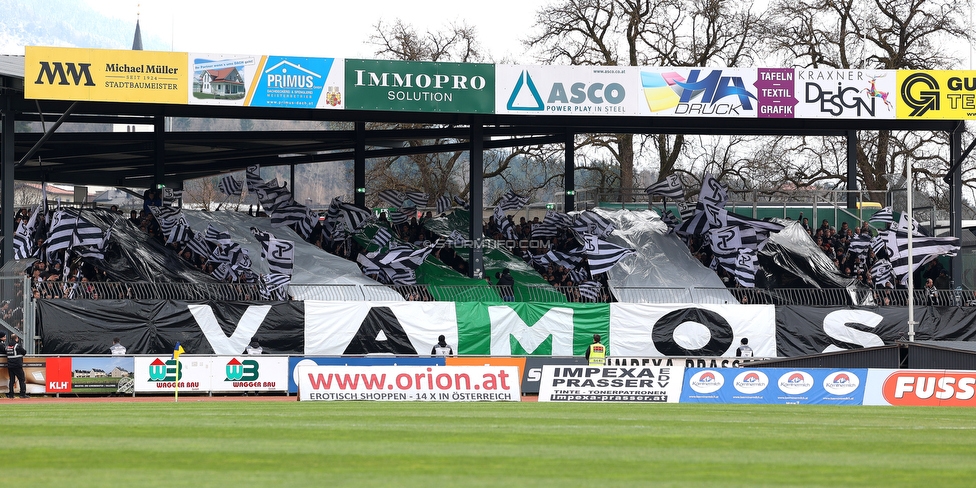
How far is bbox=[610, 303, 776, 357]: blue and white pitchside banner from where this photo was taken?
104ft

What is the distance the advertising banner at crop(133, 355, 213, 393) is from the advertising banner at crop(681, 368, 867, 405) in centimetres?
1158

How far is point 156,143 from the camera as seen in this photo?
36812 millimetres

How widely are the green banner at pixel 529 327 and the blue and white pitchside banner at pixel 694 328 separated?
2.25 ft

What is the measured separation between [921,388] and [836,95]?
14554 millimetres

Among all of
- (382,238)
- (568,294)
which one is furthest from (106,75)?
(568,294)

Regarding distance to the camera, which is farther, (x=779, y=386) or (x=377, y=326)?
(x=377, y=326)

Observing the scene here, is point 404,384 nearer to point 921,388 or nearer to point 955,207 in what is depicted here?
point 921,388

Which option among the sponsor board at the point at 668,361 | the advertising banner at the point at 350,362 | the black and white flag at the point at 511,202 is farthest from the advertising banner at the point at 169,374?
the black and white flag at the point at 511,202

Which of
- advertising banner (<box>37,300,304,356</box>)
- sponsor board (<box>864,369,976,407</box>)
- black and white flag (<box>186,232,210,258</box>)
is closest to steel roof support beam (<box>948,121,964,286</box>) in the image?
sponsor board (<box>864,369,976,407</box>)

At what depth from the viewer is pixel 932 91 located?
34.9 m

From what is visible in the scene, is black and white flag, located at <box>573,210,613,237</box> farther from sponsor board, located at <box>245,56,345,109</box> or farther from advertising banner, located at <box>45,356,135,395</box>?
advertising banner, located at <box>45,356,135,395</box>

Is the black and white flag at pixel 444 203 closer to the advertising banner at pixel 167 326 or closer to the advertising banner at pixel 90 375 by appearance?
the advertising banner at pixel 167 326

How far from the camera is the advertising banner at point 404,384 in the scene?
23.1 metres

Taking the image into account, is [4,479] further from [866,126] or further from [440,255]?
[866,126]
